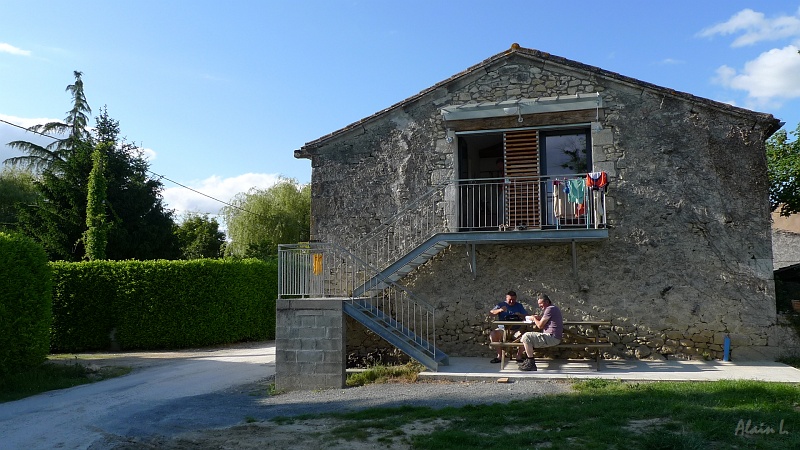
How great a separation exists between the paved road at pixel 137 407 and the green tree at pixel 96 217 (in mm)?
7545

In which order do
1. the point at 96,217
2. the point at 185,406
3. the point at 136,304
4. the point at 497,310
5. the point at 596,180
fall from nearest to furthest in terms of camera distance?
the point at 185,406 → the point at 596,180 → the point at 497,310 → the point at 136,304 → the point at 96,217

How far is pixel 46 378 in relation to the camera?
1104 cm

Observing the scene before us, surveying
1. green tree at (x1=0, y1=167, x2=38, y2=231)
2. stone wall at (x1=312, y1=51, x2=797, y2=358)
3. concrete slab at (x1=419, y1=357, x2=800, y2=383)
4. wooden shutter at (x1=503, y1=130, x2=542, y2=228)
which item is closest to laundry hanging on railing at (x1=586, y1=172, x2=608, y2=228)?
stone wall at (x1=312, y1=51, x2=797, y2=358)

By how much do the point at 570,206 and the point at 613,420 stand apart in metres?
5.11

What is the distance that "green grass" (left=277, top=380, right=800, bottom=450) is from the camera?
18.0 feet

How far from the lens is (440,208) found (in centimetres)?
1118

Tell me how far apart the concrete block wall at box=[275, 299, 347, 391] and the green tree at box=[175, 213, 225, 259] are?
21.6 m

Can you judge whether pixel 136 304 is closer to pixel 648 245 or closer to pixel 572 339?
pixel 572 339

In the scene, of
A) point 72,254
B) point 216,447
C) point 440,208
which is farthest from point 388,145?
point 72,254

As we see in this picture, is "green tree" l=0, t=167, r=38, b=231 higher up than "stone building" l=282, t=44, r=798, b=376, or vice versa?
"green tree" l=0, t=167, r=38, b=231

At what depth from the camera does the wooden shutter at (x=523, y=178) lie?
10.9 metres

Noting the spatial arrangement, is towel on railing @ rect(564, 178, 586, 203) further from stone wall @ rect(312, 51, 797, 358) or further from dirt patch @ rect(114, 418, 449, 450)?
dirt patch @ rect(114, 418, 449, 450)
